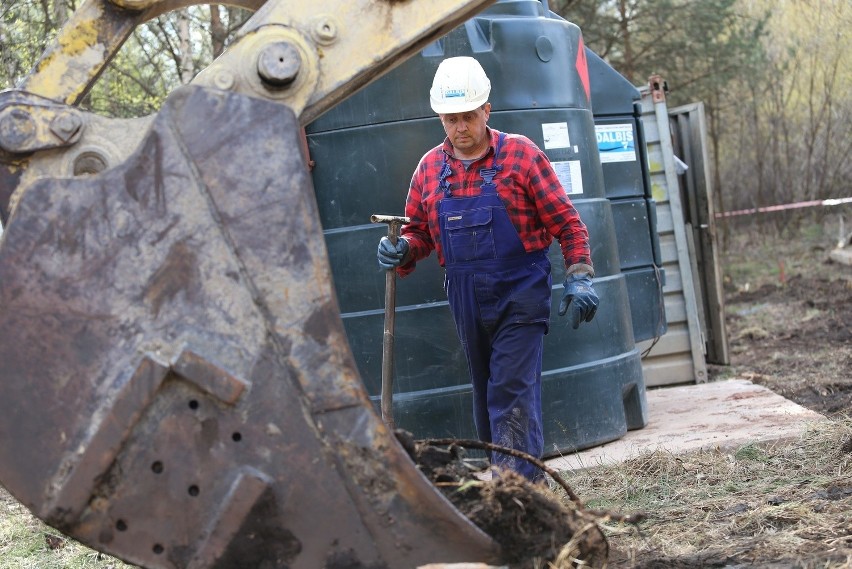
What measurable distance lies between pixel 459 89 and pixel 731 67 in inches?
567

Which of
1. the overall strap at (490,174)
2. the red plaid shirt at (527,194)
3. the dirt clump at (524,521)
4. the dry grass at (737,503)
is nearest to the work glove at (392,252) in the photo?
the red plaid shirt at (527,194)

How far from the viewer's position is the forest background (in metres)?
→ 11.1

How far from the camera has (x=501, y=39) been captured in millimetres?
5699

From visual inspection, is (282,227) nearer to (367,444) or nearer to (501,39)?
(367,444)

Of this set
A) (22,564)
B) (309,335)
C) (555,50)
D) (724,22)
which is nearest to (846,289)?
(724,22)

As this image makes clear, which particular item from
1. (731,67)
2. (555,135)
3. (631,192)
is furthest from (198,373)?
(731,67)

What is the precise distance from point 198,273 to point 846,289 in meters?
12.7

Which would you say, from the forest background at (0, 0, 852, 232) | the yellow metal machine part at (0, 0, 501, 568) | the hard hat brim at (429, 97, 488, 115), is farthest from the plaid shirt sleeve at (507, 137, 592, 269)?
the forest background at (0, 0, 852, 232)

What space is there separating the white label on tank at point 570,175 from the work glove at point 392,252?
1408 mm

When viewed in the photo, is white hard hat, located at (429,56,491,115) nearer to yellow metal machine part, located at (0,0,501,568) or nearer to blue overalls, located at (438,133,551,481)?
blue overalls, located at (438,133,551,481)

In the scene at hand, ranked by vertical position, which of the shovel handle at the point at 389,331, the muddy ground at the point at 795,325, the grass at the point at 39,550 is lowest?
the muddy ground at the point at 795,325

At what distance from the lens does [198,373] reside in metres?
2.73

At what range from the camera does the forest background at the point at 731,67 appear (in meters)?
11.1

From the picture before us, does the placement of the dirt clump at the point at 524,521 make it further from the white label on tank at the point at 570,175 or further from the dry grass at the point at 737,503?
the white label on tank at the point at 570,175
